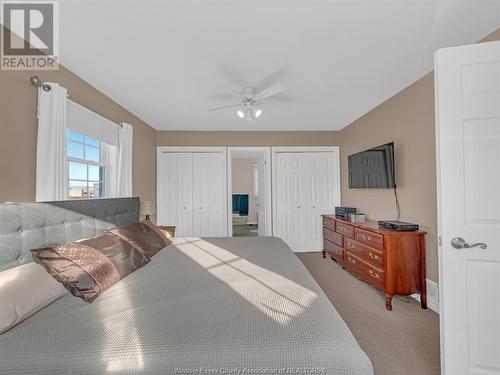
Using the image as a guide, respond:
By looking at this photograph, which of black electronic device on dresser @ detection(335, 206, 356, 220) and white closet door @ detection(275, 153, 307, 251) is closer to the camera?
Result: black electronic device on dresser @ detection(335, 206, 356, 220)

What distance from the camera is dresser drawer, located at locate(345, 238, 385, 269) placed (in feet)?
8.28

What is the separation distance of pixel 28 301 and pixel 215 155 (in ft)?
11.8

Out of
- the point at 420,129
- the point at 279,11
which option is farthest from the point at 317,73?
the point at 420,129

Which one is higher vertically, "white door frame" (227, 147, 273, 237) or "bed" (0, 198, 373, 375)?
"white door frame" (227, 147, 273, 237)

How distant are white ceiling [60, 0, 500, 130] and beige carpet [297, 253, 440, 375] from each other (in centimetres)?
250

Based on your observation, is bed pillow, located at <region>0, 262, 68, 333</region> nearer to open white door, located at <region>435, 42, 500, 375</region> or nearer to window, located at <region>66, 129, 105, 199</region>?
window, located at <region>66, 129, 105, 199</region>

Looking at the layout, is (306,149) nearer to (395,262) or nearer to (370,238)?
(370,238)

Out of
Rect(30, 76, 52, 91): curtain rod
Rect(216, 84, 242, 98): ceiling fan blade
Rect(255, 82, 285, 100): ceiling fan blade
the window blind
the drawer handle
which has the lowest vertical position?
the drawer handle

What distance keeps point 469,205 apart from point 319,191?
324cm

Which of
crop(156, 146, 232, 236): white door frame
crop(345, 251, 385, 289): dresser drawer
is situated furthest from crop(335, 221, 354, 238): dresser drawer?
crop(156, 146, 232, 236): white door frame

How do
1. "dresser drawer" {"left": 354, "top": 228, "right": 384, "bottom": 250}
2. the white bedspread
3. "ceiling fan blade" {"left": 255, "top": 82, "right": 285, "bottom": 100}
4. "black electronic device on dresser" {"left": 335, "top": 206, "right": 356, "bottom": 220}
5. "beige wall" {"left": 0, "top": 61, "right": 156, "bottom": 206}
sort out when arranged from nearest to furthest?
the white bedspread < "beige wall" {"left": 0, "top": 61, "right": 156, "bottom": 206} < "ceiling fan blade" {"left": 255, "top": 82, "right": 285, "bottom": 100} < "dresser drawer" {"left": 354, "top": 228, "right": 384, "bottom": 250} < "black electronic device on dresser" {"left": 335, "top": 206, "right": 356, "bottom": 220}

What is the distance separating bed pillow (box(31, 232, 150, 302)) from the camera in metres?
1.37

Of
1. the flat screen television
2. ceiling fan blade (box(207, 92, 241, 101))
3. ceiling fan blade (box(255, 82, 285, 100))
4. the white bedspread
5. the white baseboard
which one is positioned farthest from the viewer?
the flat screen television

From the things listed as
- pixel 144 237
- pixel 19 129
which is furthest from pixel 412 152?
pixel 19 129
